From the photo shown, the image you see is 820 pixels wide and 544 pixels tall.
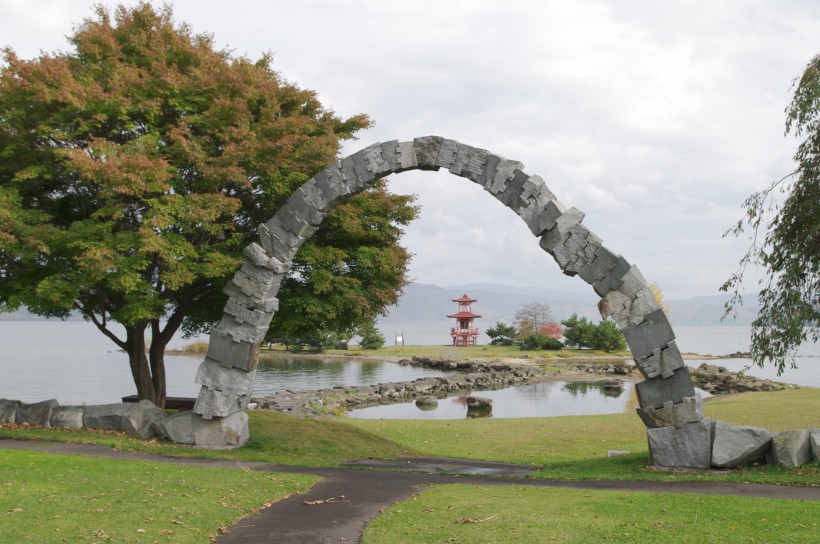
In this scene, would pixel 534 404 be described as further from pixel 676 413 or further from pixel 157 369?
pixel 676 413

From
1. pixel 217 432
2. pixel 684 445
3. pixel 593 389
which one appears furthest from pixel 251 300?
pixel 593 389

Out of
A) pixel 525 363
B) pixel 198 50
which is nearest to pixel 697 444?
pixel 198 50

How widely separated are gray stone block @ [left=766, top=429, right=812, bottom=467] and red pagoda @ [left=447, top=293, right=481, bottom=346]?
227 feet

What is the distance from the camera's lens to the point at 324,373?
48.7 meters

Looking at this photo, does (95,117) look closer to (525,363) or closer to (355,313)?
(355,313)

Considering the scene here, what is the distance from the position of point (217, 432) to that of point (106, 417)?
343 cm

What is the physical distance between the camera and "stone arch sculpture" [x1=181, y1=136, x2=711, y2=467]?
13.7 m

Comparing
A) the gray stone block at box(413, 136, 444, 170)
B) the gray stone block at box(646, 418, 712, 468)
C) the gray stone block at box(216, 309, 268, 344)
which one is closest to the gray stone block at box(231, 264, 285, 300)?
the gray stone block at box(216, 309, 268, 344)

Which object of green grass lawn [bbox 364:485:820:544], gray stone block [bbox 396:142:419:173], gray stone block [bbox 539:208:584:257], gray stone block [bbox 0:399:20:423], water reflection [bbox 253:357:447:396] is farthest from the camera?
water reflection [bbox 253:357:447:396]

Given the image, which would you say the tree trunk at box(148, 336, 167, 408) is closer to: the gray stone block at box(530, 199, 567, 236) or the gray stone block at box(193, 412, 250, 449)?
the gray stone block at box(193, 412, 250, 449)

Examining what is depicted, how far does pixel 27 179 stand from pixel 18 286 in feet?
9.21

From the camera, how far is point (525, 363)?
2151 inches

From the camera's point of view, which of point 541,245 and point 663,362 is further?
point 541,245

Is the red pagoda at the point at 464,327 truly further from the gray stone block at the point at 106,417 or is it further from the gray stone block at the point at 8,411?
the gray stone block at the point at 106,417
